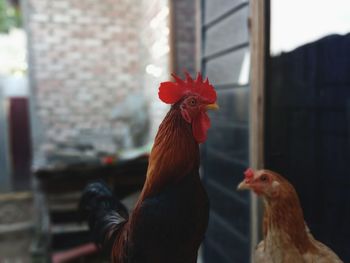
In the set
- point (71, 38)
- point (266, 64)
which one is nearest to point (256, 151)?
point (266, 64)

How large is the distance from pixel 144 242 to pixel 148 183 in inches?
6.7

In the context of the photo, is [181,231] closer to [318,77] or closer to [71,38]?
[318,77]

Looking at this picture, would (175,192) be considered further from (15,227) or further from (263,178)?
(15,227)

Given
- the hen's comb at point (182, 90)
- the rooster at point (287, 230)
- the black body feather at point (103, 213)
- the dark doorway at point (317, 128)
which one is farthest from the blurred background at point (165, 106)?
the black body feather at point (103, 213)

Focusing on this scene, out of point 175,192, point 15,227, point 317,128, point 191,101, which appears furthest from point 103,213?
point 15,227

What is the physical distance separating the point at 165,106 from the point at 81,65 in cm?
168

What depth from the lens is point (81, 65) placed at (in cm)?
400

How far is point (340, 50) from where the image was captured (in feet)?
3.69

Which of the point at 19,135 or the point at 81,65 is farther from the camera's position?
the point at 19,135

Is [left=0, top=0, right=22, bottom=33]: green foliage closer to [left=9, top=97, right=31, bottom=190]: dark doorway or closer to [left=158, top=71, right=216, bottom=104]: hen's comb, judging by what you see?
[left=9, top=97, right=31, bottom=190]: dark doorway

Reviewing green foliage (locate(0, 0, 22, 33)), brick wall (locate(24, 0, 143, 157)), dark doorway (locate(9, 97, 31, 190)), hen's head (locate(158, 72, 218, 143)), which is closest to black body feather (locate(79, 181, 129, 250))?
hen's head (locate(158, 72, 218, 143))

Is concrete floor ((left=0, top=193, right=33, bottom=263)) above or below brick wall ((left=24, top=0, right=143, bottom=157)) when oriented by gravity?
below

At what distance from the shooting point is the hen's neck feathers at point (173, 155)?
36.4 inches

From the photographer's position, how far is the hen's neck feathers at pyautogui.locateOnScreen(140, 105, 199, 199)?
925mm
